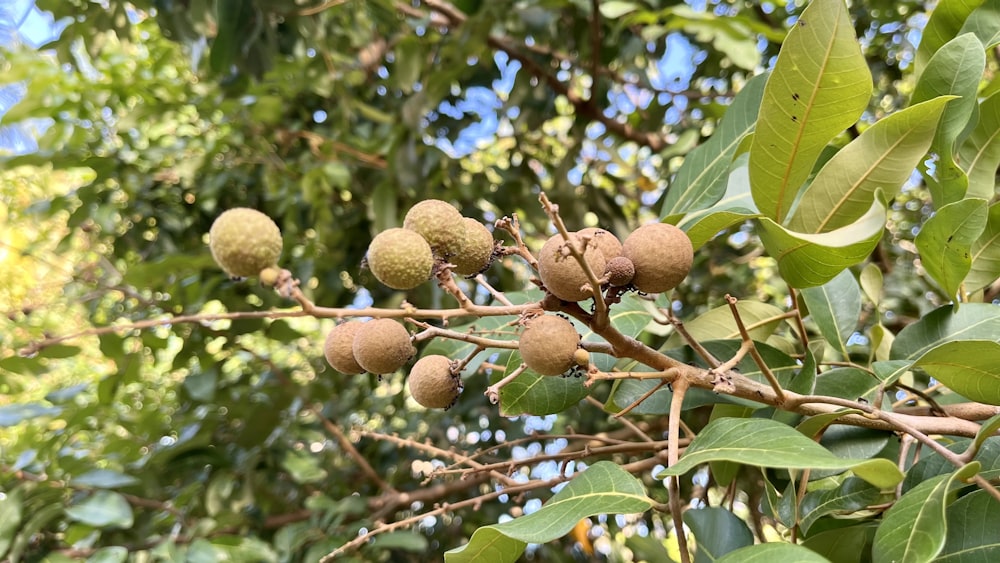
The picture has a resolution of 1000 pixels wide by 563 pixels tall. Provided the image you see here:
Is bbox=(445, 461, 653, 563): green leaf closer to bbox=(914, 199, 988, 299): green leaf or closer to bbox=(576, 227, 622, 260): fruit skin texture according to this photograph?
bbox=(576, 227, 622, 260): fruit skin texture

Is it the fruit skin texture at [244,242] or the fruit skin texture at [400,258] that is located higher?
the fruit skin texture at [244,242]

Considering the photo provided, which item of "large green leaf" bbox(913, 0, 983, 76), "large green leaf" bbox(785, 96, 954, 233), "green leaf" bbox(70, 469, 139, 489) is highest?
"large green leaf" bbox(913, 0, 983, 76)

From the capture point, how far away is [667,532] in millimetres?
1622

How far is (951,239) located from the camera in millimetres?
669

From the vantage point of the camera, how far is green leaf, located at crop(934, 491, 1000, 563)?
533 millimetres

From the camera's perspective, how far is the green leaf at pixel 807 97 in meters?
0.56

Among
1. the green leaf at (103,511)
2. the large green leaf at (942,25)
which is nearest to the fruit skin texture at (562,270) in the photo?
the large green leaf at (942,25)

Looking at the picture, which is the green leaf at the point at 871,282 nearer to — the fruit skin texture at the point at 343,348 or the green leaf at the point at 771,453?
the green leaf at the point at 771,453

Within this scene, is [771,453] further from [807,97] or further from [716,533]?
[807,97]

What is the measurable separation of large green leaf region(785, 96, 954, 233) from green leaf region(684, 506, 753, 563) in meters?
0.29

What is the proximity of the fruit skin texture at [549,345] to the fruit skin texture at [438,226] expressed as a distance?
0.32ft

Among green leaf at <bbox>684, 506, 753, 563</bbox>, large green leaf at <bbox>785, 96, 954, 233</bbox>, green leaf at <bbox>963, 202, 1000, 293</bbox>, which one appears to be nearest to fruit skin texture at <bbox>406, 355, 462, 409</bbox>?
green leaf at <bbox>684, 506, 753, 563</bbox>

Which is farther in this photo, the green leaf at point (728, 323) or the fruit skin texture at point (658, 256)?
the green leaf at point (728, 323)

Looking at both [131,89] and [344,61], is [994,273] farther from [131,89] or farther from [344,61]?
[131,89]
